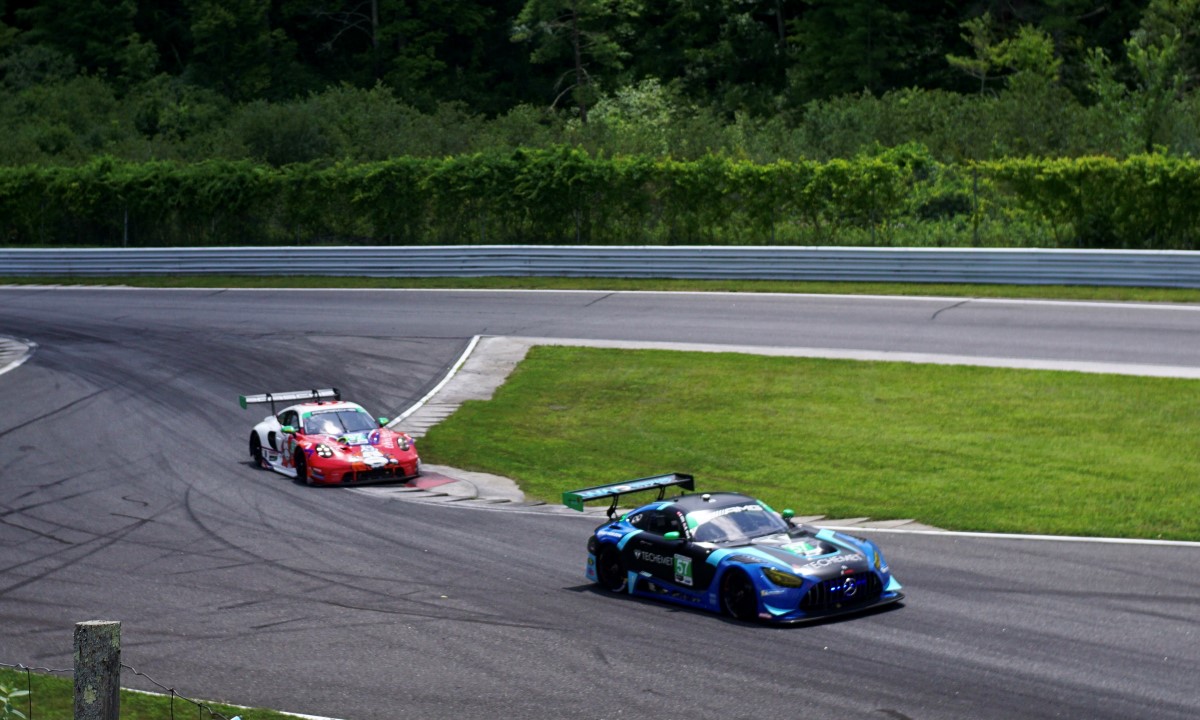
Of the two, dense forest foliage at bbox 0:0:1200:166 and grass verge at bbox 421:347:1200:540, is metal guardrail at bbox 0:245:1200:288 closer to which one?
grass verge at bbox 421:347:1200:540

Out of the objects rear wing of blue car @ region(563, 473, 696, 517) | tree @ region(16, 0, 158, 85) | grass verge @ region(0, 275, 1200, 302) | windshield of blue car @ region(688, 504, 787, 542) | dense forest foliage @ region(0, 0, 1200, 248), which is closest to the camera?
windshield of blue car @ region(688, 504, 787, 542)

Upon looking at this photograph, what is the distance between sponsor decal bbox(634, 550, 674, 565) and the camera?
14.7m

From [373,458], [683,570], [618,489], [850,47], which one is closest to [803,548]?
[683,570]

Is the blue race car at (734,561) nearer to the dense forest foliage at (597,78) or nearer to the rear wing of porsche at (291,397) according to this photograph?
the rear wing of porsche at (291,397)

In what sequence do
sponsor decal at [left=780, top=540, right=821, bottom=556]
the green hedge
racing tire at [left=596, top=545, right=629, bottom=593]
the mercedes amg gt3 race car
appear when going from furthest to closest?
the green hedge → the mercedes amg gt3 race car → racing tire at [left=596, top=545, right=629, bottom=593] → sponsor decal at [left=780, top=540, right=821, bottom=556]

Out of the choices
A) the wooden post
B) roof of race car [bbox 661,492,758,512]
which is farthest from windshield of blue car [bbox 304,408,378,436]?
the wooden post

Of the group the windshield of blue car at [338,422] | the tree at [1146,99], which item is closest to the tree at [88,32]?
the tree at [1146,99]

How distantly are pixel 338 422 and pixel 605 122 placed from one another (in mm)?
38509

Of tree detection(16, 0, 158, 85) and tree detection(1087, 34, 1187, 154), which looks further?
tree detection(16, 0, 158, 85)

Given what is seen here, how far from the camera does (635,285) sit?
125 ft

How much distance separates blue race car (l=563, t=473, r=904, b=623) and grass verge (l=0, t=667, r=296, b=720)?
4803 mm

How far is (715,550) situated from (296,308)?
2425 centimetres

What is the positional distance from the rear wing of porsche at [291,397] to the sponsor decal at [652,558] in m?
9.66

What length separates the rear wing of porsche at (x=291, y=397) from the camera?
2297 centimetres
